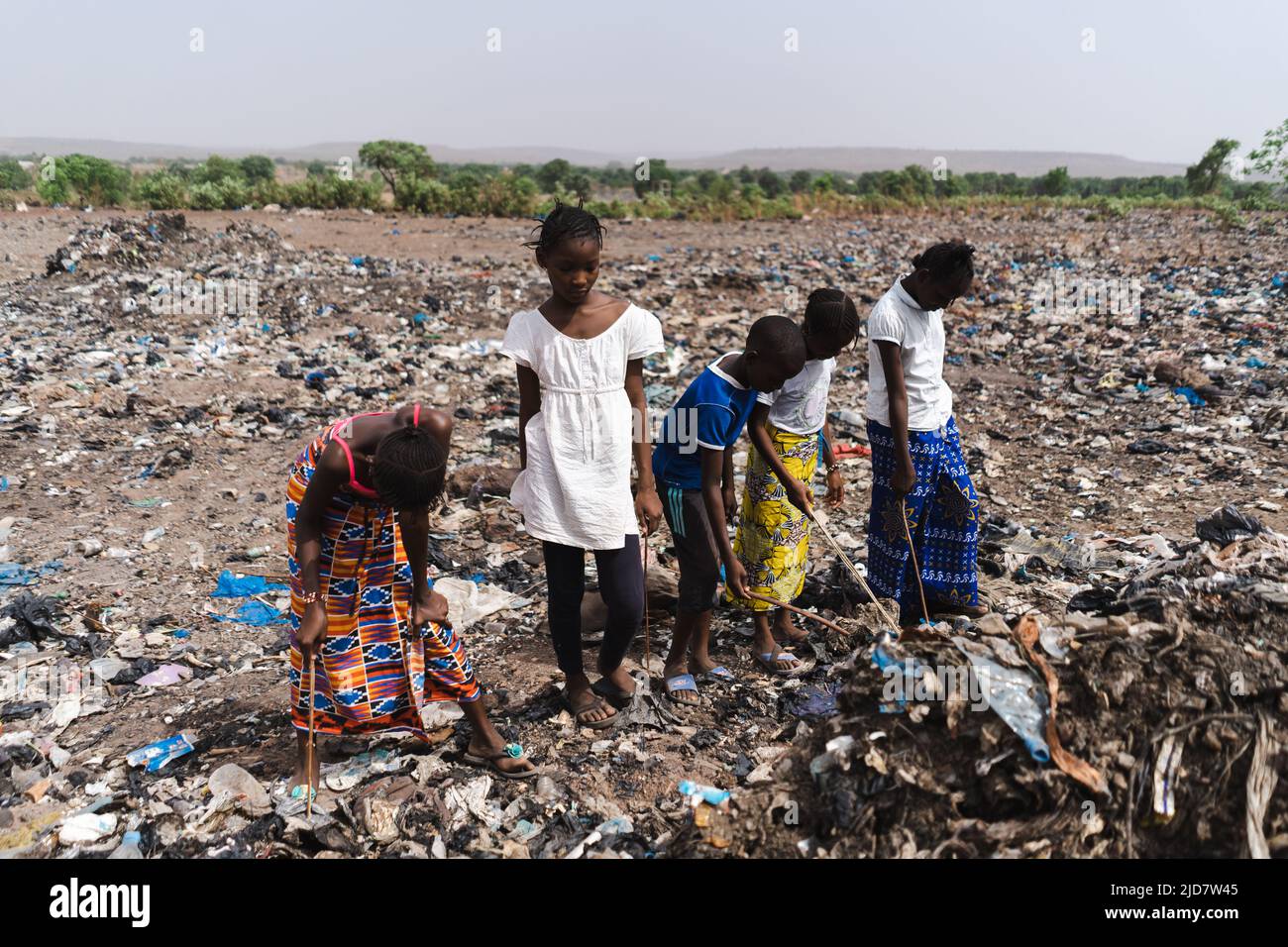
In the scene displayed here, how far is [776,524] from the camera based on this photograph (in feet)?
9.16

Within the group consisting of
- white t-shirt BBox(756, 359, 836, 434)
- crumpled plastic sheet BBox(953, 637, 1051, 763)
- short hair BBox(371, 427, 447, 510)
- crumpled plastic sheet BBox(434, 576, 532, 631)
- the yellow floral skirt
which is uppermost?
white t-shirt BBox(756, 359, 836, 434)

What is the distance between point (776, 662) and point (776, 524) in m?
0.48

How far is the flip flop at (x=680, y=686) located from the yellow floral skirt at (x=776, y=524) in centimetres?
31

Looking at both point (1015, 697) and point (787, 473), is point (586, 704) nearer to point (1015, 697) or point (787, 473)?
A: point (787, 473)

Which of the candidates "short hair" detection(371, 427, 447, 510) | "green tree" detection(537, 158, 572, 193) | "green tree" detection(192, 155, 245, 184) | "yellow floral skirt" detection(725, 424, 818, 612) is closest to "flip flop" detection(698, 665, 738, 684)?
"yellow floral skirt" detection(725, 424, 818, 612)

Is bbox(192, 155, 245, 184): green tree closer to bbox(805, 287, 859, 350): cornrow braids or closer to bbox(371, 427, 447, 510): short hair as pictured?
bbox(805, 287, 859, 350): cornrow braids

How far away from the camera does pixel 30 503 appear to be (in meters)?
4.29

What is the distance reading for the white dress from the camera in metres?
2.22

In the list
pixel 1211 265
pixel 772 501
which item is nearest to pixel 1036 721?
pixel 772 501

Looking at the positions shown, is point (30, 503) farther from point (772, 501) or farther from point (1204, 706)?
point (1204, 706)

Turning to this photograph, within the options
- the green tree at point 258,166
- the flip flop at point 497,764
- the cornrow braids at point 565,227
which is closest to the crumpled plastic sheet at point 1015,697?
the flip flop at point 497,764

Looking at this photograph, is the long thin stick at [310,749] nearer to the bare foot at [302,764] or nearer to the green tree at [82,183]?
the bare foot at [302,764]

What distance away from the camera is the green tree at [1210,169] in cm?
2536

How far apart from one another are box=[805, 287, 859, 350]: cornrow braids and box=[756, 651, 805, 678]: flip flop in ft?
3.61
